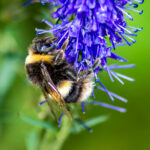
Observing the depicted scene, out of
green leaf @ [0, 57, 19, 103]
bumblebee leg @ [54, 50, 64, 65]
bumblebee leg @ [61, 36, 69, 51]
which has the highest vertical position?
bumblebee leg @ [61, 36, 69, 51]

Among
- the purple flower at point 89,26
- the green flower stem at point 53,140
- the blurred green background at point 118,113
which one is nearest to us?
the purple flower at point 89,26

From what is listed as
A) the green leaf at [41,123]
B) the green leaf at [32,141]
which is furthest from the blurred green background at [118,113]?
the green leaf at [41,123]

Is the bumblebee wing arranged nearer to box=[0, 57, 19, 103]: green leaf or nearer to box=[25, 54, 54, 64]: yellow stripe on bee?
box=[25, 54, 54, 64]: yellow stripe on bee

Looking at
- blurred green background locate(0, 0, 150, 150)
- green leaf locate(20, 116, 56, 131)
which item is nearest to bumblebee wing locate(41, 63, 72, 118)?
green leaf locate(20, 116, 56, 131)

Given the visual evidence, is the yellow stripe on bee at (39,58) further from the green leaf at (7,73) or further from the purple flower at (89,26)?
the green leaf at (7,73)

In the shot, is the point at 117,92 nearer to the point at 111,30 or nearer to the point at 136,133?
the point at 136,133

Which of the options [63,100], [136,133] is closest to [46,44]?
[63,100]

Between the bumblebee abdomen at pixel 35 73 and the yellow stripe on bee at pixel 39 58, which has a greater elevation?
the yellow stripe on bee at pixel 39 58
